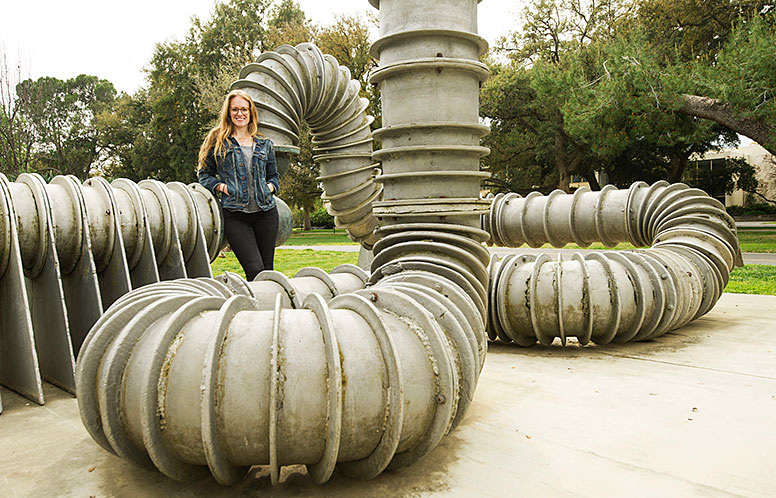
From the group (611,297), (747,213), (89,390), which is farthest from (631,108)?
(747,213)

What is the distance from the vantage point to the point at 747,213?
132 feet

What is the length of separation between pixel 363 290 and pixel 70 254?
264 cm

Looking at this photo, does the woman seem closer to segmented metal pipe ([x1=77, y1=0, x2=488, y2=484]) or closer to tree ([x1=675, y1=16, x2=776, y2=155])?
segmented metal pipe ([x1=77, y1=0, x2=488, y2=484])

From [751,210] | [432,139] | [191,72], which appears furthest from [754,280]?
[751,210]

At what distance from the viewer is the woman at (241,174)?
4.96m

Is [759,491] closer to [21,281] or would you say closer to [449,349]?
[449,349]

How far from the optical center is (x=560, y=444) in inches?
118

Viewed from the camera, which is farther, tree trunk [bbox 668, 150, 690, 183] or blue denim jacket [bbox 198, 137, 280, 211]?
tree trunk [bbox 668, 150, 690, 183]

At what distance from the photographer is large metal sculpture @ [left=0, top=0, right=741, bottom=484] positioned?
2.31 metres

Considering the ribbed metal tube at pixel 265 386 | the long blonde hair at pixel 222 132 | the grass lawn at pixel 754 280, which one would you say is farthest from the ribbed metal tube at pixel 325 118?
the grass lawn at pixel 754 280

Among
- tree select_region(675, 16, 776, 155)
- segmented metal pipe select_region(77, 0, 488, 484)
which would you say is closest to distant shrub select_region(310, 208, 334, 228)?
tree select_region(675, 16, 776, 155)

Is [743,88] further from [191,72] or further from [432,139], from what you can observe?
[191,72]

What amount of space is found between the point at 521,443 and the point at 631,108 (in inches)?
676

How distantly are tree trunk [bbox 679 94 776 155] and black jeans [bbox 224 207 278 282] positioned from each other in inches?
576
